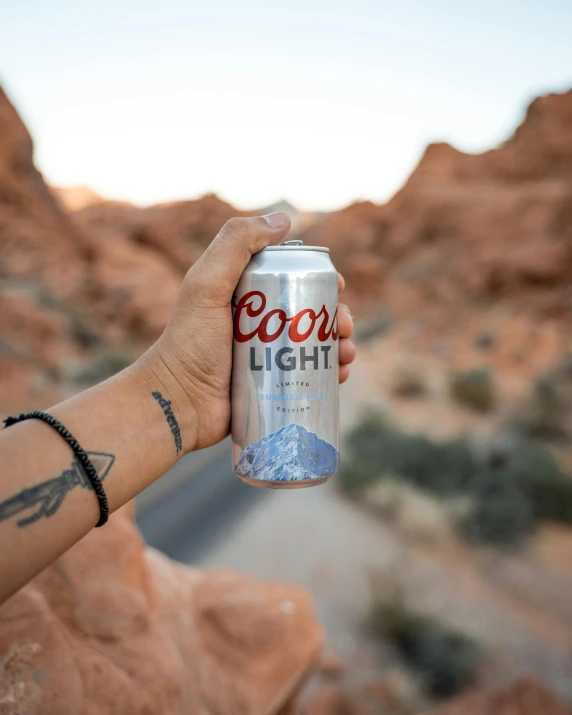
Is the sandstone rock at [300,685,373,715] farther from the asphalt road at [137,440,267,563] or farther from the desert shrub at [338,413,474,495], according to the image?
the desert shrub at [338,413,474,495]

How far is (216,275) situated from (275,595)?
1.49 m

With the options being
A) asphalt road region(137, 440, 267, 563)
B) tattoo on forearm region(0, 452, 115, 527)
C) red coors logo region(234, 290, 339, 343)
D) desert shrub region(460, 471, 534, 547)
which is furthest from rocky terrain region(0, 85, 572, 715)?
asphalt road region(137, 440, 267, 563)

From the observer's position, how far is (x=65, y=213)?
563 inches

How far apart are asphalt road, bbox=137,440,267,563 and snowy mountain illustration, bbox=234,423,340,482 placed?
2917 millimetres

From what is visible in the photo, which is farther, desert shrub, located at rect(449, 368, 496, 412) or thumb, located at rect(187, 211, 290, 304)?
desert shrub, located at rect(449, 368, 496, 412)

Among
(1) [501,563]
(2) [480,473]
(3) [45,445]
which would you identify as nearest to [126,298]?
(2) [480,473]

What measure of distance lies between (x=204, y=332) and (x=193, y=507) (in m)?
3.59

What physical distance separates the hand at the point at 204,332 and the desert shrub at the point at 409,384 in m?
8.09

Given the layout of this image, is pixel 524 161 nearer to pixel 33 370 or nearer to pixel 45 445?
pixel 33 370

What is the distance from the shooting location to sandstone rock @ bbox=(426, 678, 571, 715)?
88.2 inches

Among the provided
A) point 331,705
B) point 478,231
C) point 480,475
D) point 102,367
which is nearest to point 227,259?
point 331,705

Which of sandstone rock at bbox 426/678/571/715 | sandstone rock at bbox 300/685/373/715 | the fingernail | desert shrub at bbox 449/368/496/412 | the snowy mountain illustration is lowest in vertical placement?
desert shrub at bbox 449/368/496/412

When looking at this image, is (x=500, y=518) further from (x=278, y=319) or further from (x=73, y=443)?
(x=73, y=443)

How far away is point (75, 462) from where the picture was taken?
1230mm
